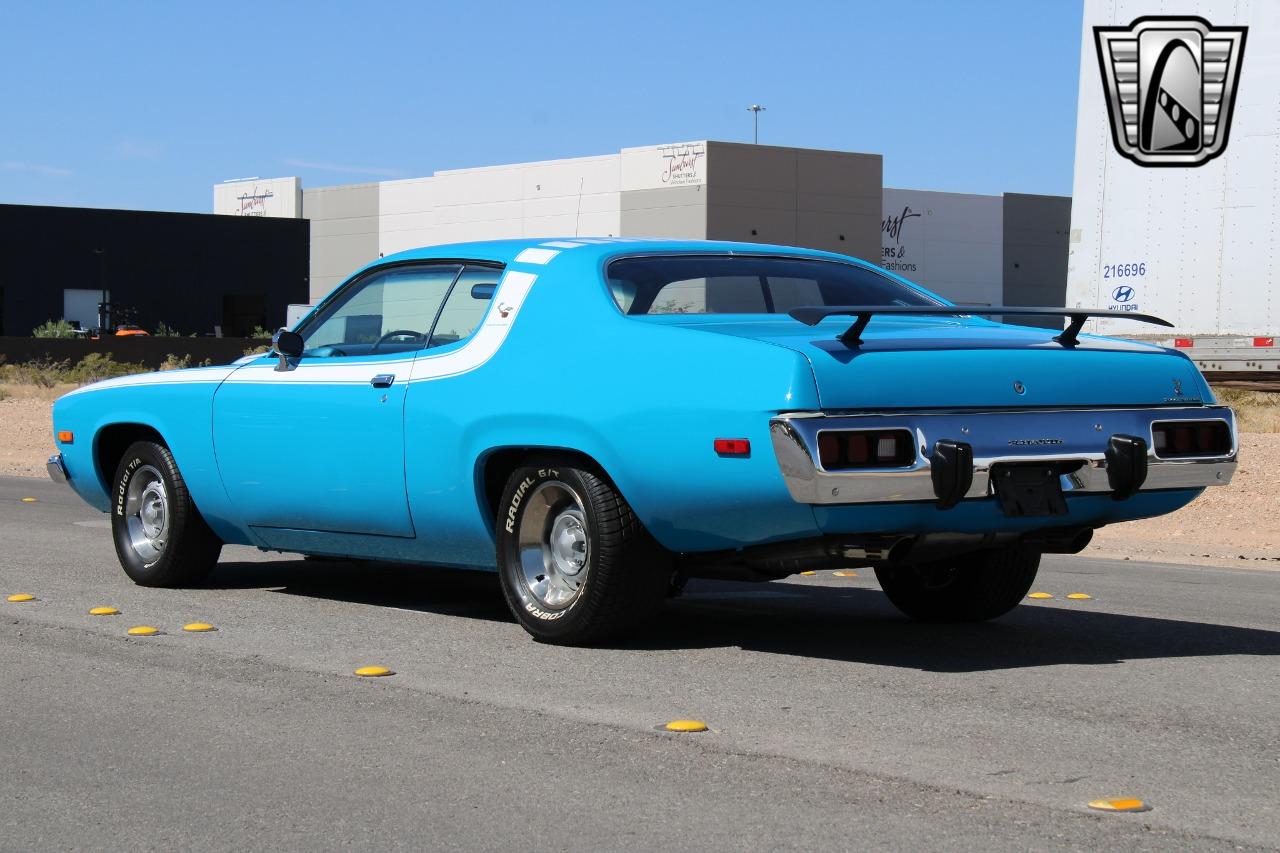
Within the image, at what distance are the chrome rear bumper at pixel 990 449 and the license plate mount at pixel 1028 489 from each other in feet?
0.11

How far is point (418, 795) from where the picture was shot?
186 inches

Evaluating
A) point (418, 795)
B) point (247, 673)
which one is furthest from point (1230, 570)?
point (418, 795)

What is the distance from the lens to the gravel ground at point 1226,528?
1191 centimetres

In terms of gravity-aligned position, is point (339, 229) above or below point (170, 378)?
above

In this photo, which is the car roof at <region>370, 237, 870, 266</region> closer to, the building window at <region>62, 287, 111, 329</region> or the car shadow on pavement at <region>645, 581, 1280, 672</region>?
the car shadow on pavement at <region>645, 581, 1280, 672</region>

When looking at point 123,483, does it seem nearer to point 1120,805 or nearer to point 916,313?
point 916,313

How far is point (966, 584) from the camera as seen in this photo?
7598mm

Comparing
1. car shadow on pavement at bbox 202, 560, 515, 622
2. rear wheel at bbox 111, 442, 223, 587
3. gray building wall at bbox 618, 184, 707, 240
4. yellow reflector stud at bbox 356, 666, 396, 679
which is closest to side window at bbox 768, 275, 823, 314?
car shadow on pavement at bbox 202, 560, 515, 622

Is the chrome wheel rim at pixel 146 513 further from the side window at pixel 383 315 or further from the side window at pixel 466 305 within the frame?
the side window at pixel 466 305

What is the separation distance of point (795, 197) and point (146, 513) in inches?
2759

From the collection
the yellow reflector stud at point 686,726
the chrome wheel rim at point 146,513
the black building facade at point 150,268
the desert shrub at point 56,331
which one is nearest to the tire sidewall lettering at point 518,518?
the yellow reflector stud at point 686,726

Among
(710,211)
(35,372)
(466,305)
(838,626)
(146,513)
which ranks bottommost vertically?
(35,372)

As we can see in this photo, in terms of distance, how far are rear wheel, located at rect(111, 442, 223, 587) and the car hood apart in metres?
3.12

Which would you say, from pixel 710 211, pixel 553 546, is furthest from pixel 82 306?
pixel 553 546
